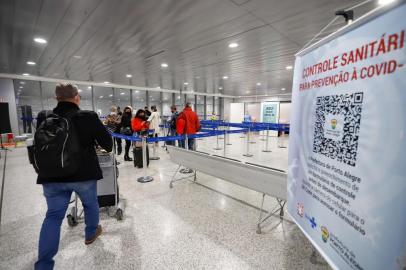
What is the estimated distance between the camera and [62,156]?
1.57 meters

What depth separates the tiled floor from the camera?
1893 millimetres

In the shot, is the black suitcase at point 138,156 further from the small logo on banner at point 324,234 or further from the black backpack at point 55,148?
the small logo on banner at point 324,234

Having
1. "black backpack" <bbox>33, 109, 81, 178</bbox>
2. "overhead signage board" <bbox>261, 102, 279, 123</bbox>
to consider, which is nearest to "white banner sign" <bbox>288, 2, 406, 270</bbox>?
"black backpack" <bbox>33, 109, 81, 178</bbox>

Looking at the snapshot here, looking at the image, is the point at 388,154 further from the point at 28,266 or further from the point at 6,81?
the point at 6,81

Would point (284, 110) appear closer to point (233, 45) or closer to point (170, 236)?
point (233, 45)

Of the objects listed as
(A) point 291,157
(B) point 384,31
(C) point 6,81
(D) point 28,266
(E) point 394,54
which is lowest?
(D) point 28,266

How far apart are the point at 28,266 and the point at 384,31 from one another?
3.13 m

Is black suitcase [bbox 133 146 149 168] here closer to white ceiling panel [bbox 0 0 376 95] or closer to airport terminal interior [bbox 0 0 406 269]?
airport terminal interior [bbox 0 0 406 269]

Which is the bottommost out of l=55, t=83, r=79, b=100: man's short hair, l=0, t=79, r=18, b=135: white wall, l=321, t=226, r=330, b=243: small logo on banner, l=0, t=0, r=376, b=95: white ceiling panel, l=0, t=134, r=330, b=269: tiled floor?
l=0, t=134, r=330, b=269: tiled floor

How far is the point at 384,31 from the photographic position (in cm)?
78

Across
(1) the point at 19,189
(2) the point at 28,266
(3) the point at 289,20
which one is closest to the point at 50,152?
(2) the point at 28,266

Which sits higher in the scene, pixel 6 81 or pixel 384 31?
pixel 6 81

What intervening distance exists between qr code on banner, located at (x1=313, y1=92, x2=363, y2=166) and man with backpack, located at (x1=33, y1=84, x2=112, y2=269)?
1749 millimetres

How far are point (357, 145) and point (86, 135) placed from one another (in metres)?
1.95
